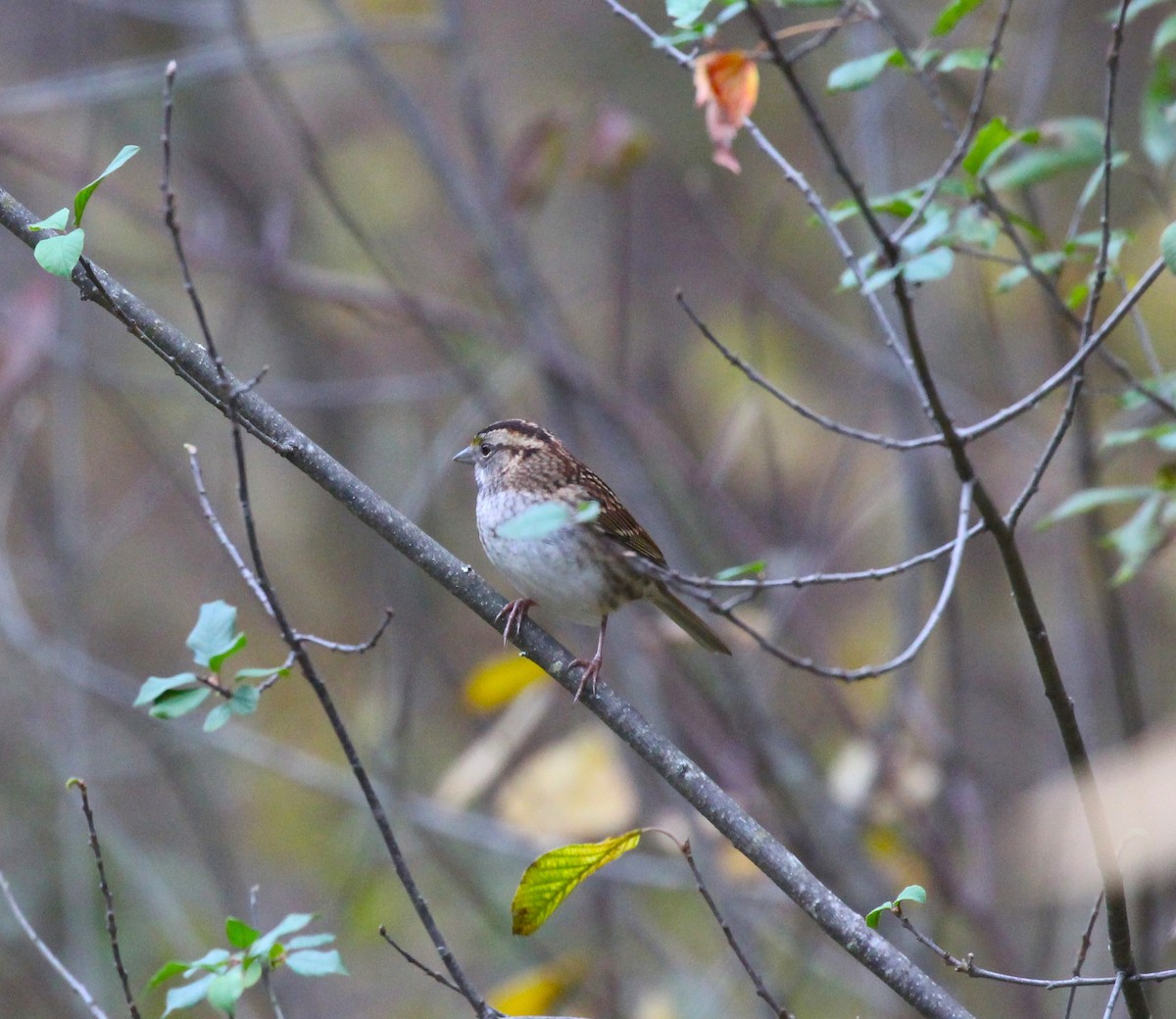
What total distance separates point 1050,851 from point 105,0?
513 centimetres

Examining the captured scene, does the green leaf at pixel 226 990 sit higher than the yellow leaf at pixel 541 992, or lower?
lower

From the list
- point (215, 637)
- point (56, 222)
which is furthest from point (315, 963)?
point (56, 222)

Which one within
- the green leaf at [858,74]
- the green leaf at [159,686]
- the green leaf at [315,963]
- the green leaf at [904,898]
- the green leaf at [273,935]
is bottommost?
the green leaf at [904,898]

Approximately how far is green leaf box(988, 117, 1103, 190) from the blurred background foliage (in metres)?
0.18

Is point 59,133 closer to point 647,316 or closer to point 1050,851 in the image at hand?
point 647,316

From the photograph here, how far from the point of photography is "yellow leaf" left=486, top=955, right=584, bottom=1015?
13.5ft

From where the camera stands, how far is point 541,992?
4.19 meters

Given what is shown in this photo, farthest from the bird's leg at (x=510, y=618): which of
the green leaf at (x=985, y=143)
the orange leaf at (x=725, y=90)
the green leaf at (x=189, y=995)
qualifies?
the green leaf at (x=985, y=143)

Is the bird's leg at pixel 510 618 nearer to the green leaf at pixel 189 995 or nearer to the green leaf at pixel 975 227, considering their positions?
the green leaf at pixel 189 995

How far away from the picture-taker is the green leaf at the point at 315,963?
2152 mm

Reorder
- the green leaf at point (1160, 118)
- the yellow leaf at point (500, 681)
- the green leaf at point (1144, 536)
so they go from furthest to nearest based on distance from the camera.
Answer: the yellow leaf at point (500, 681) < the green leaf at point (1160, 118) < the green leaf at point (1144, 536)

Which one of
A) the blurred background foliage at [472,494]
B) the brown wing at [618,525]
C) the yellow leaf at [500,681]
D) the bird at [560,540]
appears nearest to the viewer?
the bird at [560,540]

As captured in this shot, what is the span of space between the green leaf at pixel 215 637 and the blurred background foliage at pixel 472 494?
67cm

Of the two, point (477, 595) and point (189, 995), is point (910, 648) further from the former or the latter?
point (189, 995)
